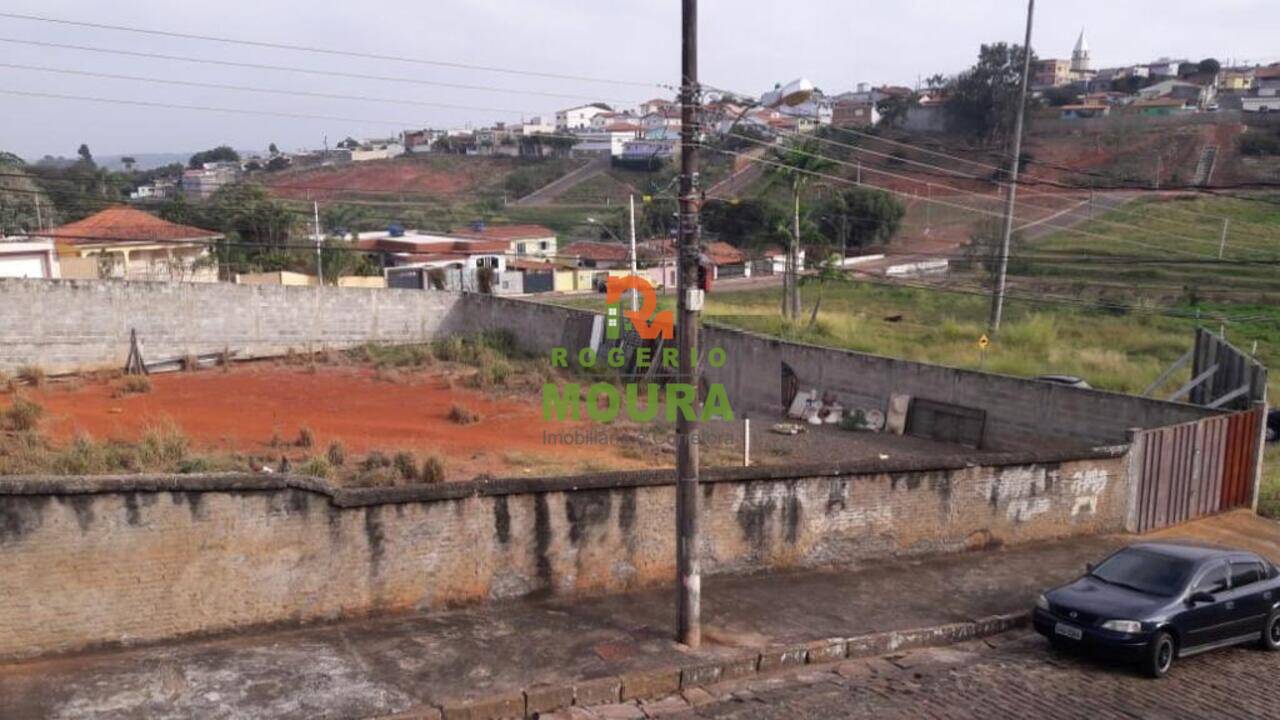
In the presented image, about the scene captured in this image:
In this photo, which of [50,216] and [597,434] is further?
[50,216]

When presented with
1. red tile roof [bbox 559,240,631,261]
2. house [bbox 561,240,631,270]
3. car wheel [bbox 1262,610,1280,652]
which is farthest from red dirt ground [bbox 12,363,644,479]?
red tile roof [bbox 559,240,631,261]

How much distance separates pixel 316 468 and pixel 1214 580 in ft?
43.3

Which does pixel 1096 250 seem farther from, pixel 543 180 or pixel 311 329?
pixel 543 180

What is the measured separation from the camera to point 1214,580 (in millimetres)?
9805

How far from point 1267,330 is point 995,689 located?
3025cm

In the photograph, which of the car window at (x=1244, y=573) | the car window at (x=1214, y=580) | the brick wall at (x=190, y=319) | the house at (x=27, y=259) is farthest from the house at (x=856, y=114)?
the car window at (x=1214, y=580)

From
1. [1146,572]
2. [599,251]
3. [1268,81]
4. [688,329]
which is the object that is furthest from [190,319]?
[1268,81]

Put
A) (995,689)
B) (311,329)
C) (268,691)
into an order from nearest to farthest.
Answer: (268,691), (995,689), (311,329)

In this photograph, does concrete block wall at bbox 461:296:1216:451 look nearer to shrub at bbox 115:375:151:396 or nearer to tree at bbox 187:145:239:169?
shrub at bbox 115:375:151:396

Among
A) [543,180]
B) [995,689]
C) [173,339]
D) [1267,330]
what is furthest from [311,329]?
[543,180]

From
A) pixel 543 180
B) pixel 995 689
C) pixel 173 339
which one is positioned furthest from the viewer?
pixel 543 180

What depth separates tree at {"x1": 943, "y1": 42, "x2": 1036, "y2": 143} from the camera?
80125 millimetres

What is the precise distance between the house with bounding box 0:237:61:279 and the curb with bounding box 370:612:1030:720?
33.9 m

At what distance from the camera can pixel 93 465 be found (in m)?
15.8
